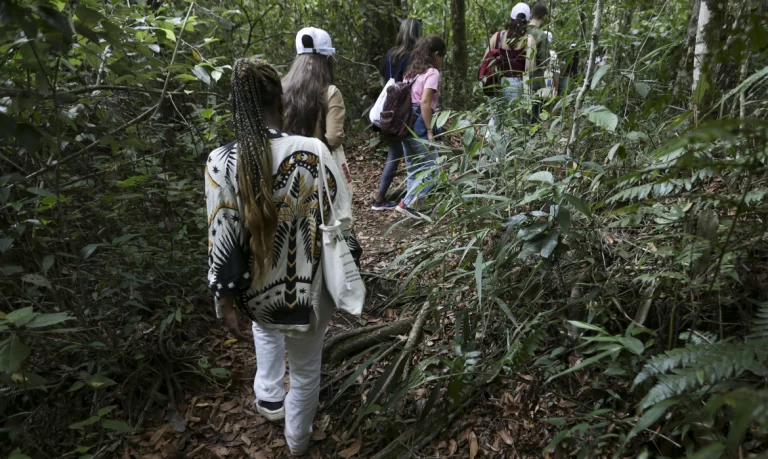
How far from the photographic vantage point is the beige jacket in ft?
12.2

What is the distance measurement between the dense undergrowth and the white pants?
1.13ft

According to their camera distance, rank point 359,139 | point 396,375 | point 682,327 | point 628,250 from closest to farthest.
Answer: point 682,327 → point 628,250 → point 396,375 → point 359,139

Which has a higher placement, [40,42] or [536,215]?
[40,42]

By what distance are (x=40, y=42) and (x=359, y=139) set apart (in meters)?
5.81

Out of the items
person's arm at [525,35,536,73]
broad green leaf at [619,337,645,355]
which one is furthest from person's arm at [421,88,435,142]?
broad green leaf at [619,337,645,355]

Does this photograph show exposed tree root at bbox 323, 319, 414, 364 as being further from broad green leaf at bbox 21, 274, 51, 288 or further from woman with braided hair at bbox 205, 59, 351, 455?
broad green leaf at bbox 21, 274, 51, 288

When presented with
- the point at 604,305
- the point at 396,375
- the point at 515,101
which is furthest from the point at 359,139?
the point at 604,305

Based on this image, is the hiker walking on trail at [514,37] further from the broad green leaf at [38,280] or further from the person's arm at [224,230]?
the broad green leaf at [38,280]

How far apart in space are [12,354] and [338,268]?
1.37 m

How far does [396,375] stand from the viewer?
9.20ft

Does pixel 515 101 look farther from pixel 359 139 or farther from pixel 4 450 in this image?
pixel 359 139

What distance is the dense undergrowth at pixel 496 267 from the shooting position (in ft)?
5.69

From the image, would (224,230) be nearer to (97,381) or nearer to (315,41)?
(97,381)

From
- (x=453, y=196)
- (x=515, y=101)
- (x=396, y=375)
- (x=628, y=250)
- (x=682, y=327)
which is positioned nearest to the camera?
(x=682, y=327)
